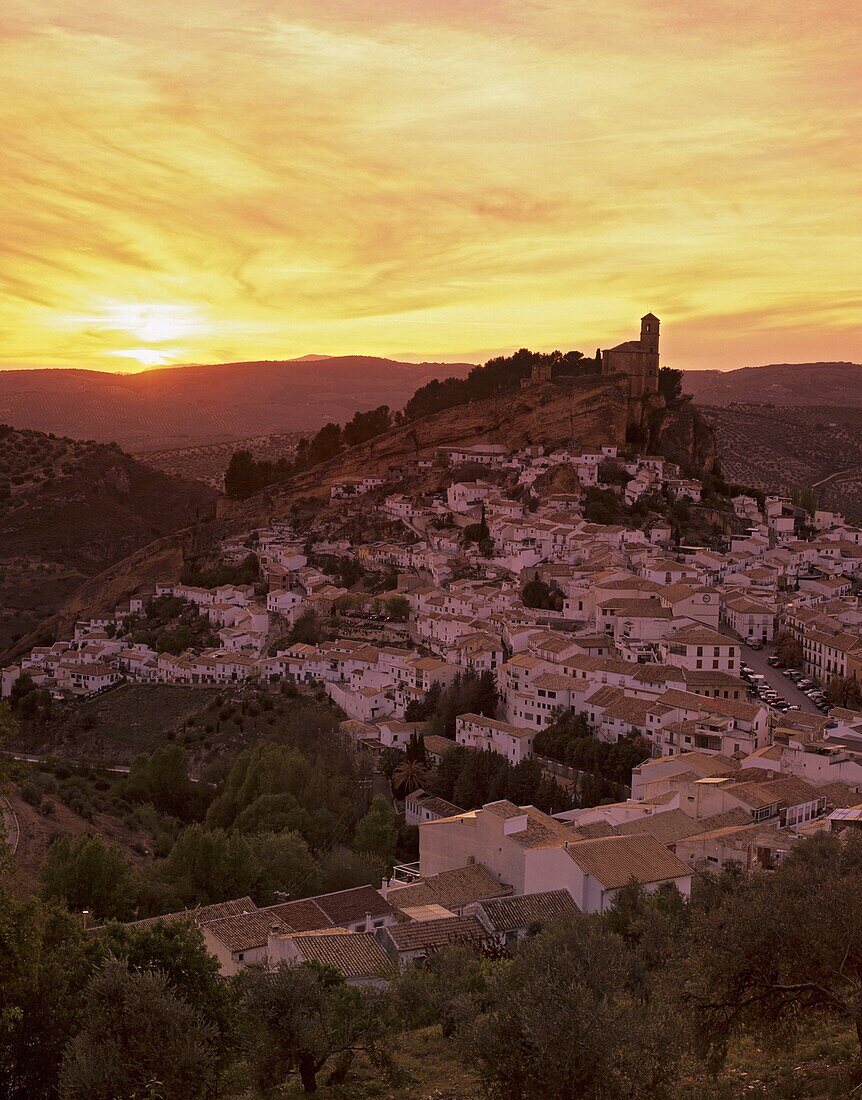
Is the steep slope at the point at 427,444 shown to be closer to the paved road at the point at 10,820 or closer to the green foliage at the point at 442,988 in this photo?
the paved road at the point at 10,820

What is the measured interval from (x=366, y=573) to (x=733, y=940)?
120 ft

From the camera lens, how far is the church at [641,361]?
5347 cm

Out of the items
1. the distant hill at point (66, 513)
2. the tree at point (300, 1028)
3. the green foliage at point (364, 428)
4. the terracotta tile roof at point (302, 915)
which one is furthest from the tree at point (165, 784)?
the green foliage at point (364, 428)

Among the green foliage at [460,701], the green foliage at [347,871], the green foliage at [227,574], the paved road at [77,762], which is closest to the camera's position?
the green foliage at [347,871]

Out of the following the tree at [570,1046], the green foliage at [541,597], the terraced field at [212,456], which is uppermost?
the terraced field at [212,456]

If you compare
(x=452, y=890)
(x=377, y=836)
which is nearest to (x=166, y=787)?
(x=377, y=836)

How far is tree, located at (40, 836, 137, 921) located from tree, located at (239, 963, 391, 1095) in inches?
276

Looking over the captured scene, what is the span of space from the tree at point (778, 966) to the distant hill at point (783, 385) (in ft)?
354

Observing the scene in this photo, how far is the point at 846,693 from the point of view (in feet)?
90.8

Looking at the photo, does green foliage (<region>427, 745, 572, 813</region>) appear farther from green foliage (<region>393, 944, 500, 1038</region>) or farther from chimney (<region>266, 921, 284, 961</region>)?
green foliage (<region>393, 944, 500, 1038</region>)

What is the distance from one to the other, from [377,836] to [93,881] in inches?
272

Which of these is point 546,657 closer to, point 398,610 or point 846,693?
point 846,693

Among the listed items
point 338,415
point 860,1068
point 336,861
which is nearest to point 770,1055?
point 860,1068

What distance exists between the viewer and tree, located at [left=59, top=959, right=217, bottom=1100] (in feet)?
25.1
